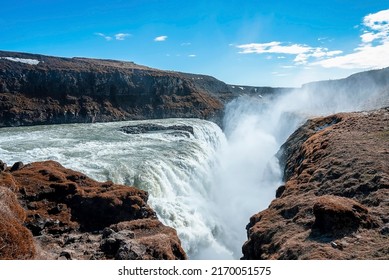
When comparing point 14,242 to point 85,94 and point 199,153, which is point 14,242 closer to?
point 199,153

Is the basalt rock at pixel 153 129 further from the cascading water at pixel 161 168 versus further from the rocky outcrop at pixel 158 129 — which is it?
the cascading water at pixel 161 168

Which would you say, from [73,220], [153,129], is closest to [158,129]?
[153,129]

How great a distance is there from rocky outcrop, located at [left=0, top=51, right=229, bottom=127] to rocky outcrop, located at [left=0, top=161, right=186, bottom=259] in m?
60.2

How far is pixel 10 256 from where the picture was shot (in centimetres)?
842

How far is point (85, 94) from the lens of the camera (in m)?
90.7

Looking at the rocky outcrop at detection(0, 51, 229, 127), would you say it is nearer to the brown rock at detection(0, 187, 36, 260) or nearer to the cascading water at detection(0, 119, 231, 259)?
the cascading water at detection(0, 119, 231, 259)

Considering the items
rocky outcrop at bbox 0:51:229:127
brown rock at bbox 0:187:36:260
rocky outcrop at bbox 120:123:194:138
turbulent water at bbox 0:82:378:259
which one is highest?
rocky outcrop at bbox 0:51:229:127

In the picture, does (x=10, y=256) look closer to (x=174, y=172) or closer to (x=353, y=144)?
(x=353, y=144)

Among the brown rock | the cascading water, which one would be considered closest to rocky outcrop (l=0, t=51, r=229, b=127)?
the cascading water

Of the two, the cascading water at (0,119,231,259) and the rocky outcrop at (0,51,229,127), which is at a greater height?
the rocky outcrop at (0,51,229,127)

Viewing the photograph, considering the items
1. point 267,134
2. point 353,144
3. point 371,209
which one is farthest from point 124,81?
point 371,209

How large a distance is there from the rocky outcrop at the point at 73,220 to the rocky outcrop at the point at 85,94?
197 feet

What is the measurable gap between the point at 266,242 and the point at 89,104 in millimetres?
79999

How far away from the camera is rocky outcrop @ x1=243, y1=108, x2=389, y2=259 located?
9828mm
